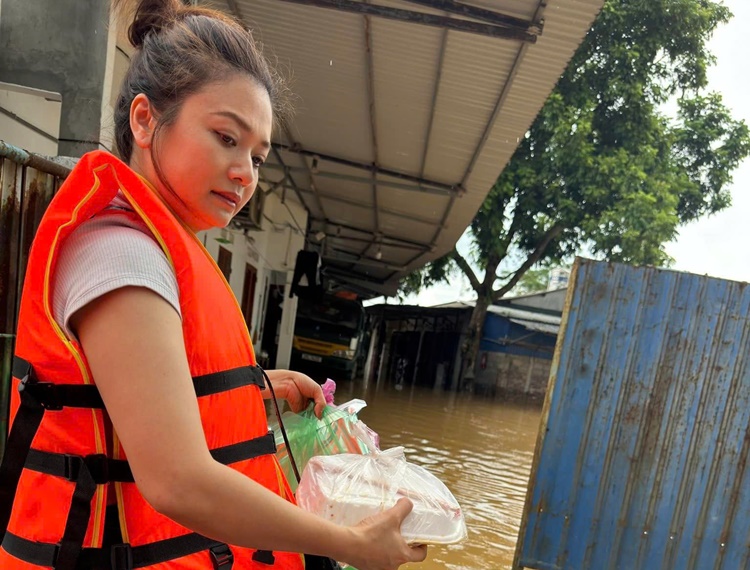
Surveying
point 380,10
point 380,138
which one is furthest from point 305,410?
point 380,138

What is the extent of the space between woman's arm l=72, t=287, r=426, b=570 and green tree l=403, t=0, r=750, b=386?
1986 cm

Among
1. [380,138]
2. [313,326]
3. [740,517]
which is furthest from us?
[313,326]

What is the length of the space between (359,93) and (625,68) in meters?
16.6

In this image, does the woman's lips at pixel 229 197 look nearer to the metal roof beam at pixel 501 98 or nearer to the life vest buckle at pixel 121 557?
the life vest buckle at pixel 121 557

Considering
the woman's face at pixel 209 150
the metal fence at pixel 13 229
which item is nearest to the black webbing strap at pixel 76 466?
the woman's face at pixel 209 150

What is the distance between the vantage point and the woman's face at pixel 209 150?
1.11m

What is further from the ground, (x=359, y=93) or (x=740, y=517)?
(x=359, y=93)

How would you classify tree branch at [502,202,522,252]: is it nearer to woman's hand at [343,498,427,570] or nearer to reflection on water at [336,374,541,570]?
reflection on water at [336,374,541,570]

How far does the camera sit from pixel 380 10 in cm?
503

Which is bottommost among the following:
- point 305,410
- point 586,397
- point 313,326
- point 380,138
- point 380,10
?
point 313,326

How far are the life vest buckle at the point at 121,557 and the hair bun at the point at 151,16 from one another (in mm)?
877

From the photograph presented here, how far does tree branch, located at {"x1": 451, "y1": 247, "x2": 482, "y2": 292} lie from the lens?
2264cm

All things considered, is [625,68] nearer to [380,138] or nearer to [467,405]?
[467,405]

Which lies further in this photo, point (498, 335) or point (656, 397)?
point (498, 335)
